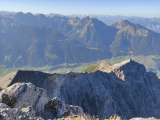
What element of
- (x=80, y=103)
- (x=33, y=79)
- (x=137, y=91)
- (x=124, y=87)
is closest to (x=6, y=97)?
(x=80, y=103)

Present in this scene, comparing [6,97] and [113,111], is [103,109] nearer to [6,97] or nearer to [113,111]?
[113,111]

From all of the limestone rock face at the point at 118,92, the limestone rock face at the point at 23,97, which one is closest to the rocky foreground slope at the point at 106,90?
the limestone rock face at the point at 118,92

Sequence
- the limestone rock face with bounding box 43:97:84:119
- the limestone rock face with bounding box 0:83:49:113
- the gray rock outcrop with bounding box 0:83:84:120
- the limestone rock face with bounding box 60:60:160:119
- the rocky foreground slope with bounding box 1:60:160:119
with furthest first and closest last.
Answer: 1. the limestone rock face with bounding box 60:60:160:119
2. the rocky foreground slope with bounding box 1:60:160:119
3. the limestone rock face with bounding box 43:97:84:119
4. the limestone rock face with bounding box 0:83:49:113
5. the gray rock outcrop with bounding box 0:83:84:120

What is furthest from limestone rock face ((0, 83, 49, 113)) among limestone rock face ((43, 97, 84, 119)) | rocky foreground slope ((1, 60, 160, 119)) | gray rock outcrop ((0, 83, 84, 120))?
rocky foreground slope ((1, 60, 160, 119))

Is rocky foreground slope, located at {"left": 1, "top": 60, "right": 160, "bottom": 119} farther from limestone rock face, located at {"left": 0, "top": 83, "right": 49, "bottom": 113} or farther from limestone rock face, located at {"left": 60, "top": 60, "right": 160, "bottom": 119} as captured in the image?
limestone rock face, located at {"left": 0, "top": 83, "right": 49, "bottom": 113}

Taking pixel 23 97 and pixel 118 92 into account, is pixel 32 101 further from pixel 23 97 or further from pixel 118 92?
pixel 118 92

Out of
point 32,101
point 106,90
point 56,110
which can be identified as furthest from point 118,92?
point 32,101

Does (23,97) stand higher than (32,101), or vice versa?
(23,97)

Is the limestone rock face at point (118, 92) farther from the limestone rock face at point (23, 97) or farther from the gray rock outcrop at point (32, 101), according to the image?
the limestone rock face at point (23, 97)
